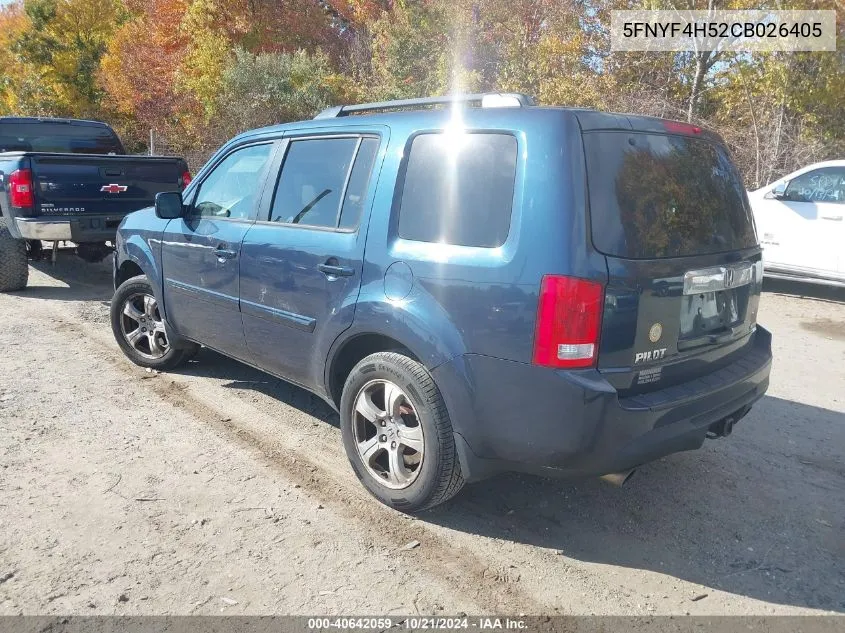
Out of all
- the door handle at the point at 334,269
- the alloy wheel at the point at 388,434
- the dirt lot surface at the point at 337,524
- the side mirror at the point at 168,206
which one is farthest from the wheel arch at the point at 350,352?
the side mirror at the point at 168,206

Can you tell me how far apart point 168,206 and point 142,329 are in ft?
3.84

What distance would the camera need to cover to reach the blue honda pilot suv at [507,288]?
2.68m

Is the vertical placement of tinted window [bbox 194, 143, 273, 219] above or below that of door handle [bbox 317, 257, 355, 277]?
above

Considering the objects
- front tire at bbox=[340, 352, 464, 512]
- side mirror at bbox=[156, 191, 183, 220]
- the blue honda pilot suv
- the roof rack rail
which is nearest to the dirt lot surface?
front tire at bbox=[340, 352, 464, 512]

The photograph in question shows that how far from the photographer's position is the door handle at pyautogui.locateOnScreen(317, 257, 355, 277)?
3.38m

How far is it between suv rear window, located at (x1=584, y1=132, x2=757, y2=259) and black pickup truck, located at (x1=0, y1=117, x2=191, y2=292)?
6.46 m

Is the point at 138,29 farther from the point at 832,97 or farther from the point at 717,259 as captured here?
the point at 717,259

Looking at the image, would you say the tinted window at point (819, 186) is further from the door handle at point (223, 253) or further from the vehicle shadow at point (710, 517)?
the door handle at point (223, 253)

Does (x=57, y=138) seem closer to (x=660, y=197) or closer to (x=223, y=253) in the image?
(x=223, y=253)

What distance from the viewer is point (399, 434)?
3.25 metres

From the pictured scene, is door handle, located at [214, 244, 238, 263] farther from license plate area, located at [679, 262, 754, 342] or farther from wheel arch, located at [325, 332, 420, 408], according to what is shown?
license plate area, located at [679, 262, 754, 342]

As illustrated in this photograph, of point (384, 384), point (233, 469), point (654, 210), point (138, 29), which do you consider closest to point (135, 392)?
point (233, 469)

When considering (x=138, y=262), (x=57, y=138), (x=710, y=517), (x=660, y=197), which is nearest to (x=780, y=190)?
(x=710, y=517)

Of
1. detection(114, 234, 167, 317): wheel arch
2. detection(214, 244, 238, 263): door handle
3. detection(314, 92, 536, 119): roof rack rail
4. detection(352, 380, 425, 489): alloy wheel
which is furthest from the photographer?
detection(114, 234, 167, 317): wheel arch
